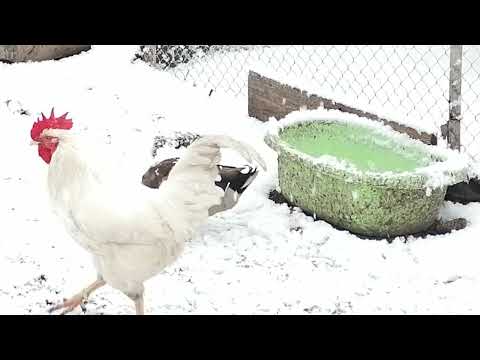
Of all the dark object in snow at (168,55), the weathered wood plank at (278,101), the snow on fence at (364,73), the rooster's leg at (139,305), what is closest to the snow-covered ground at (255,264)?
the rooster's leg at (139,305)

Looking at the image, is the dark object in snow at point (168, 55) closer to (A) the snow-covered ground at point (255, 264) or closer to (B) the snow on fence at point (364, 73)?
(B) the snow on fence at point (364, 73)

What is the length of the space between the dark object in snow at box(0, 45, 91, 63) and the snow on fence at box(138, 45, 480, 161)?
0.65 metres

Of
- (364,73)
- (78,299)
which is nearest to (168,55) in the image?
(364,73)

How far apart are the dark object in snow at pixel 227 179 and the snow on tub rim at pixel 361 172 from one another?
10.6 inches

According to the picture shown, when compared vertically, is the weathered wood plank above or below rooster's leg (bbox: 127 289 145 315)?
above

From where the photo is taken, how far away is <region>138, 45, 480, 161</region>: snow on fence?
4.67 m

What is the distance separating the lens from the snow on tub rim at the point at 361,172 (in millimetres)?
3537

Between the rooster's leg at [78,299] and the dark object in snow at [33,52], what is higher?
the dark object in snow at [33,52]

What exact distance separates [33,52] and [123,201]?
3.59 meters

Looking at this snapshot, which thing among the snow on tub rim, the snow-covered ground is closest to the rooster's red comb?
the snow-covered ground

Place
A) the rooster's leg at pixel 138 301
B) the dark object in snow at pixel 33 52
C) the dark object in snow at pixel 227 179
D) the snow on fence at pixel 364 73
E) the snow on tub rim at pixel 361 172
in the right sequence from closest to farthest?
the rooster's leg at pixel 138 301 < the snow on tub rim at pixel 361 172 < the dark object in snow at pixel 227 179 < the snow on fence at pixel 364 73 < the dark object in snow at pixel 33 52

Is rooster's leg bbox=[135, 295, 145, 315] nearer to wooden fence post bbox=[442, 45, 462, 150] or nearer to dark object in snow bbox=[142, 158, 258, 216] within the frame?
dark object in snow bbox=[142, 158, 258, 216]

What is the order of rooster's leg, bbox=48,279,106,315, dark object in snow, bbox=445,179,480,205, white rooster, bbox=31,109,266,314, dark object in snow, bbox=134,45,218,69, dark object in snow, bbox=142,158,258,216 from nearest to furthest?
white rooster, bbox=31,109,266,314
rooster's leg, bbox=48,279,106,315
dark object in snow, bbox=142,158,258,216
dark object in snow, bbox=445,179,480,205
dark object in snow, bbox=134,45,218,69
